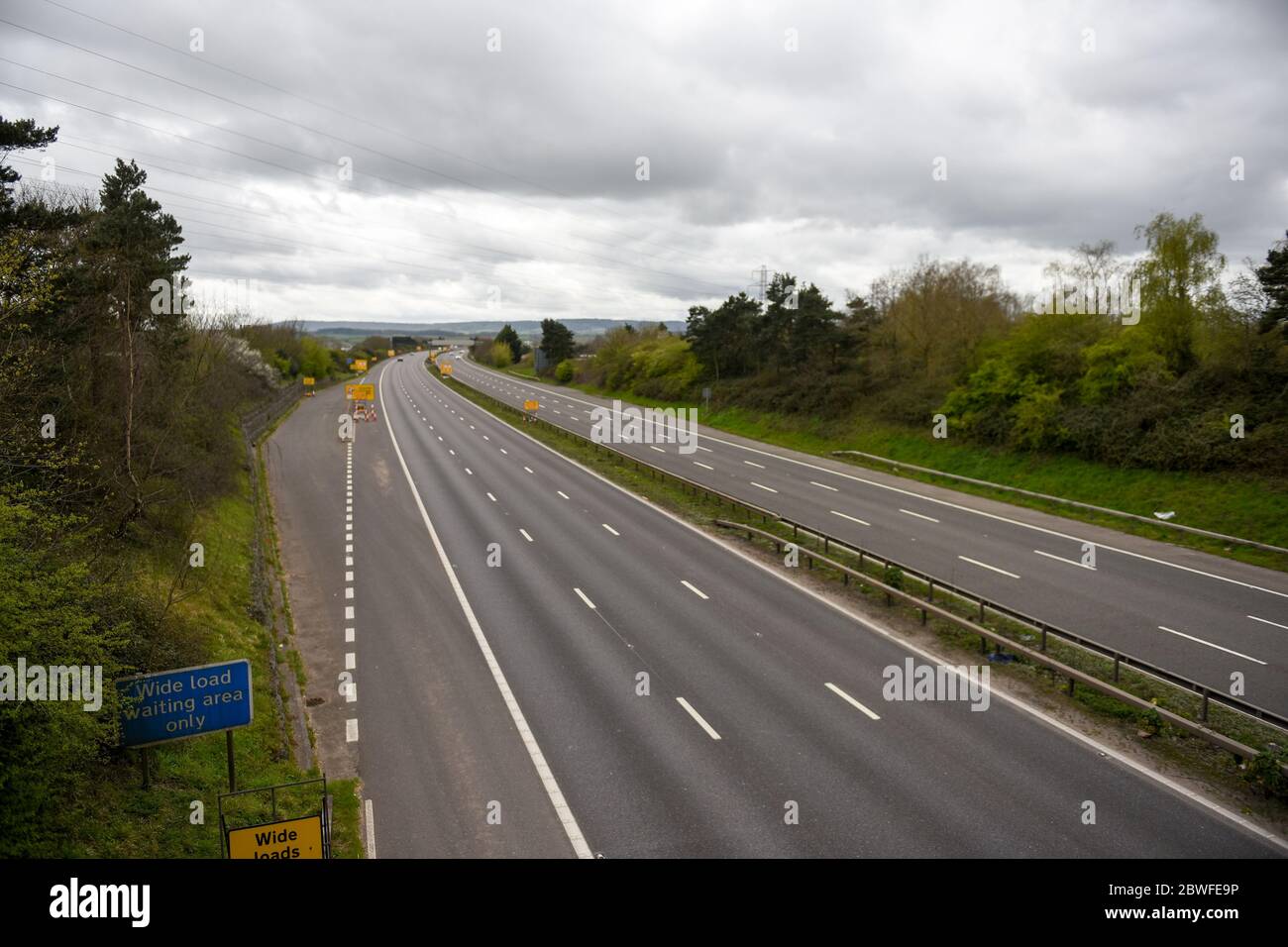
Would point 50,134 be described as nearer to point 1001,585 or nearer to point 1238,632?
point 1001,585

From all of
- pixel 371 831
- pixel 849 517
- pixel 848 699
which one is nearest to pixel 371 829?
pixel 371 831

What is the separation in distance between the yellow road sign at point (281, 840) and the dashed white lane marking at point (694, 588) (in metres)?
13.1

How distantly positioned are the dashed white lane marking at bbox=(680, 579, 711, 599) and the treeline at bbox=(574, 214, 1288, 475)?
71.1 ft

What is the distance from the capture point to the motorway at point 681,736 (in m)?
10.6

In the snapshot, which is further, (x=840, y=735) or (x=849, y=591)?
(x=849, y=591)

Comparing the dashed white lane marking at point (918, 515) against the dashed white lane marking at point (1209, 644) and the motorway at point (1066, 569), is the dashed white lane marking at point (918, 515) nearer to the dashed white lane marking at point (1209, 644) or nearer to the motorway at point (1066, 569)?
the motorway at point (1066, 569)

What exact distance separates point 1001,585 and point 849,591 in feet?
14.7

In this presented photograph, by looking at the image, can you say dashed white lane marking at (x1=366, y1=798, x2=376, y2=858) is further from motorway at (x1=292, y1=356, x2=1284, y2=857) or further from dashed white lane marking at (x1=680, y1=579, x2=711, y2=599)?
dashed white lane marking at (x1=680, y1=579, x2=711, y2=599)

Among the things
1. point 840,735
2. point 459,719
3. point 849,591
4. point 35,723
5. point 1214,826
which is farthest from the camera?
point 849,591

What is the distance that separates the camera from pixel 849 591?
68.6ft

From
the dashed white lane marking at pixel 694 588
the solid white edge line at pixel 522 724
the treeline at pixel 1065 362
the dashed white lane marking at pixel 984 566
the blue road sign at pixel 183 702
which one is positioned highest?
the treeline at pixel 1065 362

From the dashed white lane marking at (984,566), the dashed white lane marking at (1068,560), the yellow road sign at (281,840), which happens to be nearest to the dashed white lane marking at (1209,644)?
the dashed white lane marking at (984,566)

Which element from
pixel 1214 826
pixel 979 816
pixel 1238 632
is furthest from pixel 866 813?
pixel 1238 632

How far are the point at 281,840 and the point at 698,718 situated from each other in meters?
7.43
